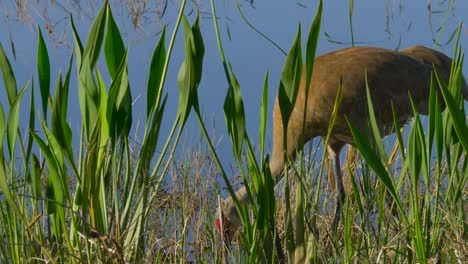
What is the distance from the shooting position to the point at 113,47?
172cm

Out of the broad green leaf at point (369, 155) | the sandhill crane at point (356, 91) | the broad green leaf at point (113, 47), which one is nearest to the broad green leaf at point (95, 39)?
the broad green leaf at point (113, 47)

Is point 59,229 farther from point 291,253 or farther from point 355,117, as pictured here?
point 355,117

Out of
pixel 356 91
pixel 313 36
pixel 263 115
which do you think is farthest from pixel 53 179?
pixel 356 91

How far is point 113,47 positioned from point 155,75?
0.09m

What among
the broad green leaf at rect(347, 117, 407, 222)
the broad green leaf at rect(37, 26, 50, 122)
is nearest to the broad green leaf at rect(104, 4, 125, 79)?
the broad green leaf at rect(37, 26, 50, 122)

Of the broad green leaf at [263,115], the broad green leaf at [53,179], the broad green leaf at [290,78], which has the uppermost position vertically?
the broad green leaf at [290,78]

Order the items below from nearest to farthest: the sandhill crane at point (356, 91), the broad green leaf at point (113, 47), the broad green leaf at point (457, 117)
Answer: the broad green leaf at point (457, 117) → the broad green leaf at point (113, 47) → the sandhill crane at point (356, 91)

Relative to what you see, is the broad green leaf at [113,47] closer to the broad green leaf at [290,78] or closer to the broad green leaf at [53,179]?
the broad green leaf at [53,179]

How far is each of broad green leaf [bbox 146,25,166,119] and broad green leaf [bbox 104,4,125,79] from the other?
0.21ft

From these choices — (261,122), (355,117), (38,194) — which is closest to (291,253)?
(261,122)

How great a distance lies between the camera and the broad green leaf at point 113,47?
5.59ft

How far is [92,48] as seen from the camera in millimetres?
1686

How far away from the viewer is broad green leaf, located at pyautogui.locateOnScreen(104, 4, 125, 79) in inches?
67.1

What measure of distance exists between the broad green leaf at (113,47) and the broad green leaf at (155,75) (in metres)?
0.06
